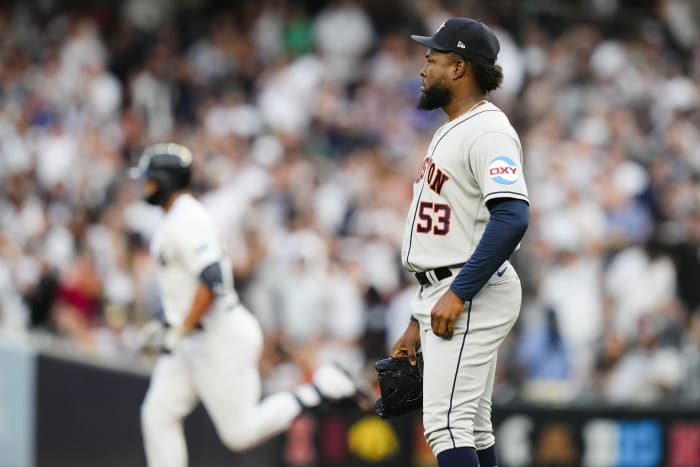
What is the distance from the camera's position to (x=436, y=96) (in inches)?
209

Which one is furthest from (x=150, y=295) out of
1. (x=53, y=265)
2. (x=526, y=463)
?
(x=526, y=463)

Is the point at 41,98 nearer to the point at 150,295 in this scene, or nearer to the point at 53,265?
the point at 53,265

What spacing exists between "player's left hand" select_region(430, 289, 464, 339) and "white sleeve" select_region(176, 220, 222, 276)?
2.63 m

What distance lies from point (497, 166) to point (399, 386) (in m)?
0.99

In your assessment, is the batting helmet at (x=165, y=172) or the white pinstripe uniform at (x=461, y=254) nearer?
the white pinstripe uniform at (x=461, y=254)

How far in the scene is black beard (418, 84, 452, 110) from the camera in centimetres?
531

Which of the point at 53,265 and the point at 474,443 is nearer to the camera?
the point at 474,443

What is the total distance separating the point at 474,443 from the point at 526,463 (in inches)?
190

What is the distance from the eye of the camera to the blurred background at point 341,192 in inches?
400

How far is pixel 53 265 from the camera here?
12.6 meters

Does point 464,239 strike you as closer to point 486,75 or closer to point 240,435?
point 486,75

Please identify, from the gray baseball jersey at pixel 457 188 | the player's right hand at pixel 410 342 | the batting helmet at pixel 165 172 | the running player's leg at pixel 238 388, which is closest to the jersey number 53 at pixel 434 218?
the gray baseball jersey at pixel 457 188

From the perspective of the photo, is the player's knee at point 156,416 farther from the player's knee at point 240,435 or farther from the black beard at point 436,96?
the black beard at point 436,96

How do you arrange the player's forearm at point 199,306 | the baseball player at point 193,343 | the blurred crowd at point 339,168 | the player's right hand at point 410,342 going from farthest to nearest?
the blurred crowd at point 339,168 < the baseball player at point 193,343 < the player's forearm at point 199,306 < the player's right hand at point 410,342
